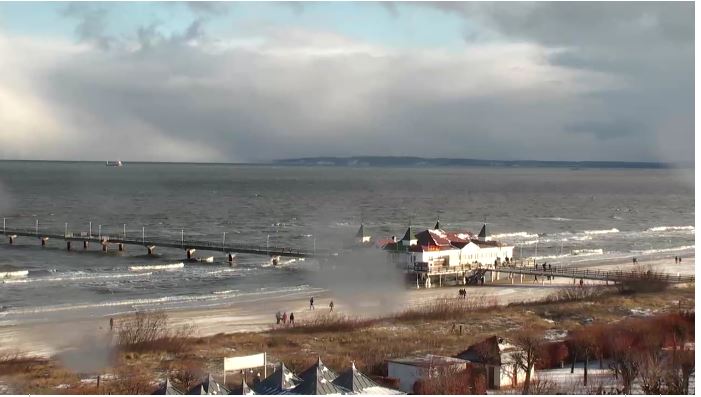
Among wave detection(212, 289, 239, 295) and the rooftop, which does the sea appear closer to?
wave detection(212, 289, 239, 295)

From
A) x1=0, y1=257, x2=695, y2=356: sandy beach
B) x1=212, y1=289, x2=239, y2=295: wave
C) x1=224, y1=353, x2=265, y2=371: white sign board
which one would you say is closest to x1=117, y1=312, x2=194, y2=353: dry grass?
x1=0, y1=257, x2=695, y2=356: sandy beach

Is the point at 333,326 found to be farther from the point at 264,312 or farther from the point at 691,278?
the point at 691,278

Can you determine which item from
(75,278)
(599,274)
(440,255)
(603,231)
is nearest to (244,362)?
(440,255)

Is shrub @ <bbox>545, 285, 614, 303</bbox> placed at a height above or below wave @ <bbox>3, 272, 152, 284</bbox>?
below

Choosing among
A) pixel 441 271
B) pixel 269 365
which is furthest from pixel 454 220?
pixel 269 365

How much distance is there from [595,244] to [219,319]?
155 feet

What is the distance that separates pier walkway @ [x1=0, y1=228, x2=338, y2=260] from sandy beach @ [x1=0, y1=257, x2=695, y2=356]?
1218 cm

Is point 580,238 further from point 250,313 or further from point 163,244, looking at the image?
point 250,313

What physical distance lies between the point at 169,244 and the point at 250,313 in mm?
29121

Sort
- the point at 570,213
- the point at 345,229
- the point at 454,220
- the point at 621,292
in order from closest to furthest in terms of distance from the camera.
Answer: the point at 621,292
the point at 345,229
the point at 454,220
the point at 570,213

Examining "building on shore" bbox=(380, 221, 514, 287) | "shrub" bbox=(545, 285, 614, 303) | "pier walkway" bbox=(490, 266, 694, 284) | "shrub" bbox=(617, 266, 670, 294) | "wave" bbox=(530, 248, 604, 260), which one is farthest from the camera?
"wave" bbox=(530, 248, 604, 260)

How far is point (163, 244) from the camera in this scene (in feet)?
232

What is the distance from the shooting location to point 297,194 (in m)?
167

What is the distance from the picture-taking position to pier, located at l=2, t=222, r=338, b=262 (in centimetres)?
6444
